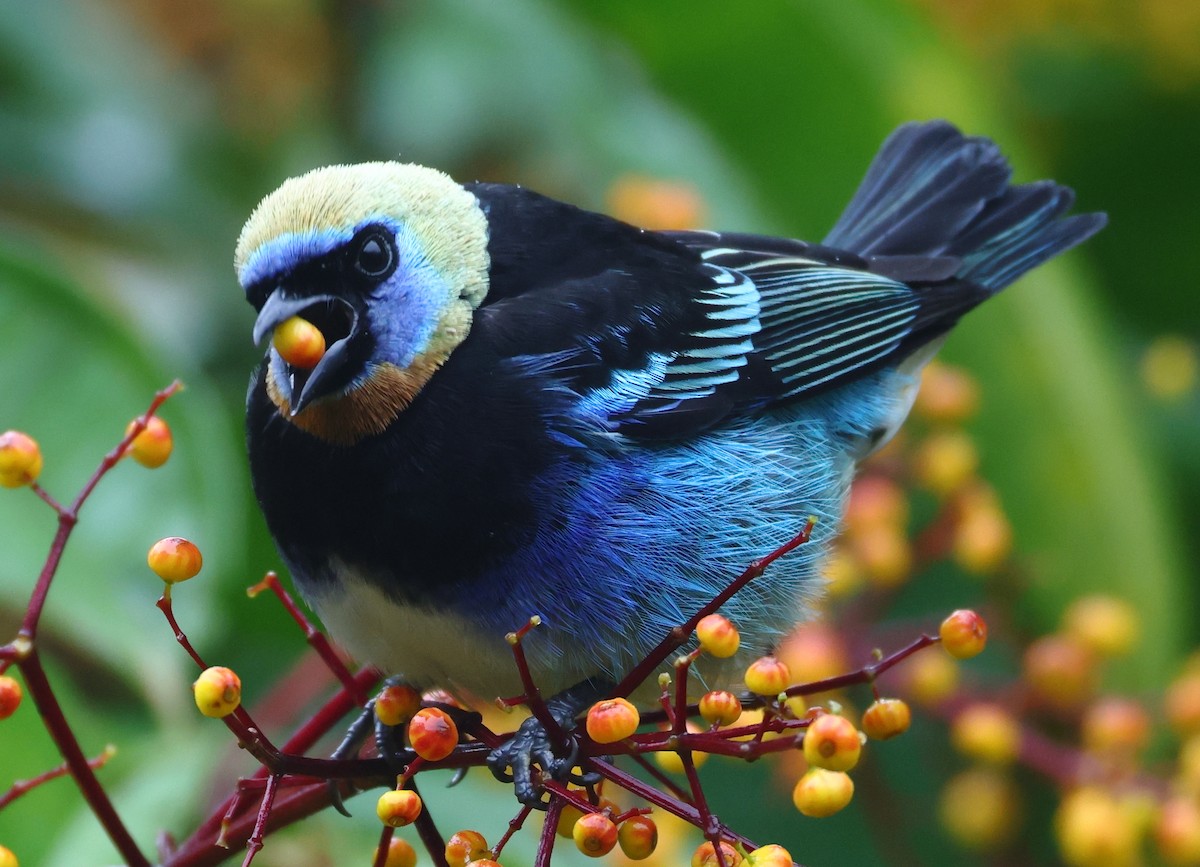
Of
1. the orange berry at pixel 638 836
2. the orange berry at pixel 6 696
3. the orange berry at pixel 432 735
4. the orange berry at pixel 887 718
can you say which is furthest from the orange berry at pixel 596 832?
the orange berry at pixel 6 696

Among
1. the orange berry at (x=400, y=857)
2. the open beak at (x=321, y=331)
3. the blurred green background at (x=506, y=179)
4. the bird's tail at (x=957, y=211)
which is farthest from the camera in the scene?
the bird's tail at (x=957, y=211)

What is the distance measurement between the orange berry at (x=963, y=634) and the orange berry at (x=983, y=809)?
1086 mm

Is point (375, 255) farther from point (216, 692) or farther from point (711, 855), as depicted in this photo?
point (711, 855)

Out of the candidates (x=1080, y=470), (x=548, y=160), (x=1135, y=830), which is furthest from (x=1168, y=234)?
(x=1135, y=830)

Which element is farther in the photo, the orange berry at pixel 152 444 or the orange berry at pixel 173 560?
the orange berry at pixel 152 444

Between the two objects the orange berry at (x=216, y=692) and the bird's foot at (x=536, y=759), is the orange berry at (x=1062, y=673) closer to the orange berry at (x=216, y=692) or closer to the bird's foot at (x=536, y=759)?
the bird's foot at (x=536, y=759)

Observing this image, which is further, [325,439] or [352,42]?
[352,42]

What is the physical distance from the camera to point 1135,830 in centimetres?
211

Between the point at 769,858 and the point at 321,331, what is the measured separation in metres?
0.85

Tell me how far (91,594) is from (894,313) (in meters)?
1.41

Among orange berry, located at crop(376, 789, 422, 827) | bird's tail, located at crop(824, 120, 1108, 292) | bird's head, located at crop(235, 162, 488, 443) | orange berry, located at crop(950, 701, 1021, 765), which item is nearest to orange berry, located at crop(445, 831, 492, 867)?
orange berry, located at crop(376, 789, 422, 827)

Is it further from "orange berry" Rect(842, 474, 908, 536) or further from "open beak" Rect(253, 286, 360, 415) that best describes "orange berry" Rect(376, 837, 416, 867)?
"orange berry" Rect(842, 474, 908, 536)

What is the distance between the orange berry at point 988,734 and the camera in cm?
210

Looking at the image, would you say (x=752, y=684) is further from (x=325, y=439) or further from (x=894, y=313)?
(x=894, y=313)
